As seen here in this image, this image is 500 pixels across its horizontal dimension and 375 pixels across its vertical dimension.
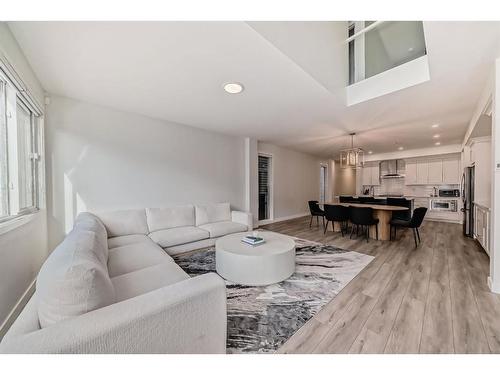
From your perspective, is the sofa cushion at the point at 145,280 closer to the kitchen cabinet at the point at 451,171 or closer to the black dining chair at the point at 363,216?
the black dining chair at the point at 363,216

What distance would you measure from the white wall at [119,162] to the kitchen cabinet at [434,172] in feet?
22.0

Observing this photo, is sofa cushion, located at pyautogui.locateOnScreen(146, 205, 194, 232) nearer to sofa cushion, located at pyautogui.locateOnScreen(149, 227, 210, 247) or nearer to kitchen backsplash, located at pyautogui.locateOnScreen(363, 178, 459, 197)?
sofa cushion, located at pyautogui.locateOnScreen(149, 227, 210, 247)

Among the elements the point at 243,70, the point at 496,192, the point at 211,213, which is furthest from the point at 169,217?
the point at 496,192

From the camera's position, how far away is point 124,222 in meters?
2.92

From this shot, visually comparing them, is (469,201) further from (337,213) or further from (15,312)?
(15,312)

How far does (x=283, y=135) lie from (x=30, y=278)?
182 inches

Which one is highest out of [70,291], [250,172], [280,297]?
[250,172]

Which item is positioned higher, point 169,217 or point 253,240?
point 169,217

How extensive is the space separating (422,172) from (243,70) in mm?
7304

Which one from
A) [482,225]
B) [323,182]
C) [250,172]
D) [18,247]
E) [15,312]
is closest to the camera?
[15,312]

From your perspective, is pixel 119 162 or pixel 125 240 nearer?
pixel 125 240

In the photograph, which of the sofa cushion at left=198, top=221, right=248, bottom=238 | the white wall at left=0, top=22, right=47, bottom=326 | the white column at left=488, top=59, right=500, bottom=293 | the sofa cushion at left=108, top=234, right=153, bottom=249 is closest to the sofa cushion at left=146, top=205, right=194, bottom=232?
the sofa cushion at left=198, top=221, right=248, bottom=238

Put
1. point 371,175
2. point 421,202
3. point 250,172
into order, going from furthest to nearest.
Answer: point 371,175 < point 421,202 < point 250,172
